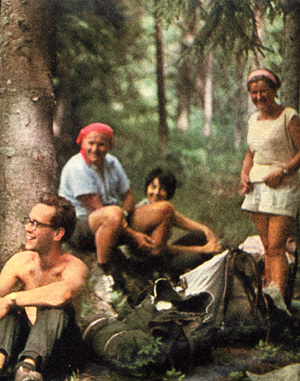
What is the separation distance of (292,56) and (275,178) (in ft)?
3.44

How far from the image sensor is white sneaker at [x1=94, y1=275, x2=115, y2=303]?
4.57 meters

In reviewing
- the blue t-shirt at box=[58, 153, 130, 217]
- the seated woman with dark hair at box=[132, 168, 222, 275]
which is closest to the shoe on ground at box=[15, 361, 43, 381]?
the blue t-shirt at box=[58, 153, 130, 217]

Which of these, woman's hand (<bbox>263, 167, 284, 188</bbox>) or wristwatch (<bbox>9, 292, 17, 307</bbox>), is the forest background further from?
wristwatch (<bbox>9, 292, 17, 307</bbox>)

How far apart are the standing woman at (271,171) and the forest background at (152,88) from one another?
9 cm

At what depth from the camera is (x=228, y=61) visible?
4.71m

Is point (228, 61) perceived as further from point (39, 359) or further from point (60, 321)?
point (39, 359)

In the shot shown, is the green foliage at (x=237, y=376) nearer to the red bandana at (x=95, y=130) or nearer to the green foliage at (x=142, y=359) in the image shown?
the green foliage at (x=142, y=359)

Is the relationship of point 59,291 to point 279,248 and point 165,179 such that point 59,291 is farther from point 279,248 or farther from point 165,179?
point 279,248

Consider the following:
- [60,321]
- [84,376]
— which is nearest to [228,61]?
[60,321]

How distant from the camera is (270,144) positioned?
4.56m

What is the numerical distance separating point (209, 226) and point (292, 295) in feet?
2.97

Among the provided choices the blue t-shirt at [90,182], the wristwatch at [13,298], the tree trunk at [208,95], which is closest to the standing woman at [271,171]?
the tree trunk at [208,95]

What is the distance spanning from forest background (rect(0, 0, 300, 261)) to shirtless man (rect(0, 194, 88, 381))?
0.29 metres

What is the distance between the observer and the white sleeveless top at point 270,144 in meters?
4.53
